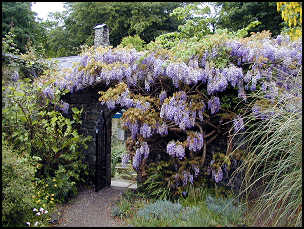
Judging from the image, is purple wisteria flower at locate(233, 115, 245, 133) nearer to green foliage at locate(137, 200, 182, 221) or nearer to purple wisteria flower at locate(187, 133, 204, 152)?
purple wisteria flower at locate(187, 133, 204, 152)

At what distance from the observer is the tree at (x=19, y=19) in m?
11.6

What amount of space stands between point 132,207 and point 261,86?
2.82 meters

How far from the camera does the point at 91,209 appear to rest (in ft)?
14.6

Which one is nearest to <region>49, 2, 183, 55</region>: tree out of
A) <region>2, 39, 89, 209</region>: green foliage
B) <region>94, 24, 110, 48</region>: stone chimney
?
<region>94, 24, 110, 48</region>: stone chimney

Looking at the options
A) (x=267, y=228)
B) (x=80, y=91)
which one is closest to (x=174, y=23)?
(x=80, y=91)

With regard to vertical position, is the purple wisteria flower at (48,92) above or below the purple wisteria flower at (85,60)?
below

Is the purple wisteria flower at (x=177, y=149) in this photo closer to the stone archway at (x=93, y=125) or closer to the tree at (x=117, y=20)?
the stone archway at (x=93, y=125)

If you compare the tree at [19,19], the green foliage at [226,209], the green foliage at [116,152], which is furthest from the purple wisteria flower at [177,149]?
the tree at [19,19]

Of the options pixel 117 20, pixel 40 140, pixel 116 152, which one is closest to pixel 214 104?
pixel 40 140

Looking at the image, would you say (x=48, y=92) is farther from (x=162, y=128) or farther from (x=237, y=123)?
(x=237, y=123)

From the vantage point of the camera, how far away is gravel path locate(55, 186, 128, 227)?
150 inches

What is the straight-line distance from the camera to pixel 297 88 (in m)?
3.61

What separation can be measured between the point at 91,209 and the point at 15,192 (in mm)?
1430

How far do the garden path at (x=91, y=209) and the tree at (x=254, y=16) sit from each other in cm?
802
